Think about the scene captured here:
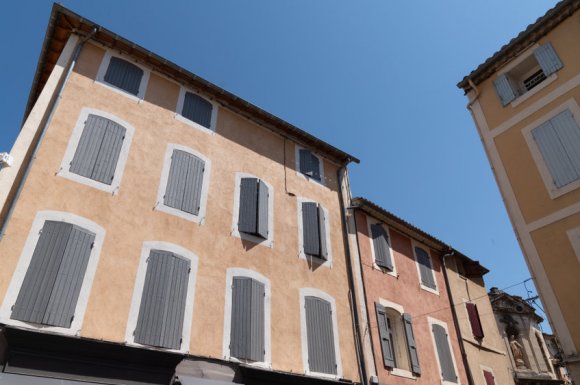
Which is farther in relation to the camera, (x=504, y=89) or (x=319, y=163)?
(x=319, y=163)

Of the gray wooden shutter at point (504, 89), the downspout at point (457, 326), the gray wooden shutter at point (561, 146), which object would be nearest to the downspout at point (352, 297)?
the downspout at point (457, 326)

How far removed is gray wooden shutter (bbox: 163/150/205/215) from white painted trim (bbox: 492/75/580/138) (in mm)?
8534

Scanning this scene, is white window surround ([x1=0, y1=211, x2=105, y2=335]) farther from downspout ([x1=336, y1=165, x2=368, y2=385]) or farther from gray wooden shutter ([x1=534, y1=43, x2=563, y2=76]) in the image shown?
gray wooden shutter ([x1=534, y1=43, x2=563, y2=76])

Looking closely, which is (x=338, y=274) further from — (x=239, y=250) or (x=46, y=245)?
(x=46, y=245)

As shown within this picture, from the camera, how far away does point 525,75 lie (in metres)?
12.9

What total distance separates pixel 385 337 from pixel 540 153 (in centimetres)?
658

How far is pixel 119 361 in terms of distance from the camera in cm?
745

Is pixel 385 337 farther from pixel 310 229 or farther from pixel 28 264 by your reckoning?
pixel 28 264

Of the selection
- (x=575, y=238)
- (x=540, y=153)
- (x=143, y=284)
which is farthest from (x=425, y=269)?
(x=143, y=284)

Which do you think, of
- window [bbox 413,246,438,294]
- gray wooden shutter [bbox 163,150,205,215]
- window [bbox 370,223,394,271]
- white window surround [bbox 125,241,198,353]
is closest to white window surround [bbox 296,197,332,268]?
window [bbox 370,223,394,271]

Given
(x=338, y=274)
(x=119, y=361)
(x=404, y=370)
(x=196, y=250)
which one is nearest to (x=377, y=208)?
(x=338, y=274)

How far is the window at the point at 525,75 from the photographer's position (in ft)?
39.5

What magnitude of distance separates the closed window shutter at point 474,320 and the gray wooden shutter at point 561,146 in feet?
25.1

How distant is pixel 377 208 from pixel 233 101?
601cm
